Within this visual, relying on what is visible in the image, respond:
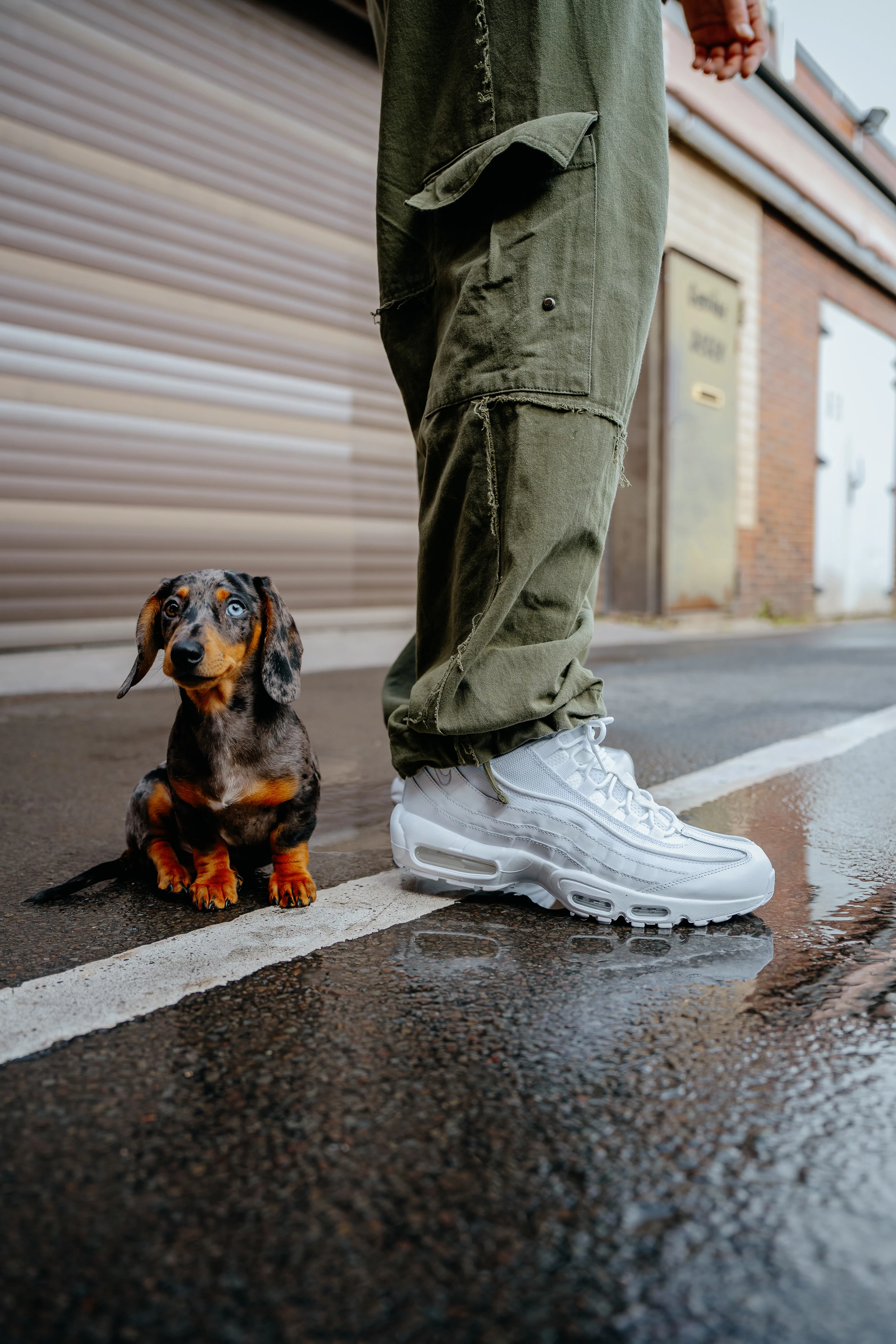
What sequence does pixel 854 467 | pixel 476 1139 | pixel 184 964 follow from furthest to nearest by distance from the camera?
pixel 854 467 → pixel 184 964 → pixel 476 1139

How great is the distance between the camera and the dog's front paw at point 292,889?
153 cm

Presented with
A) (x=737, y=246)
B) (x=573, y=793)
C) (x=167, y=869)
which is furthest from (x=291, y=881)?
(x=737, y=246)

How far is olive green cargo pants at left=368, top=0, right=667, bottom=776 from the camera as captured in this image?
4.67 ft

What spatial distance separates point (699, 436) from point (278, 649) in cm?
921

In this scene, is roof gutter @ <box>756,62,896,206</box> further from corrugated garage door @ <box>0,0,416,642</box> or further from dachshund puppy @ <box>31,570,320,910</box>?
dachshund puppy @ <box>31,570,320,910</box>

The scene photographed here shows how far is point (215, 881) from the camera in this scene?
5.09 ft

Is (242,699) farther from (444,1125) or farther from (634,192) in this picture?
(634,192)

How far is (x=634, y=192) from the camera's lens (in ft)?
4.86

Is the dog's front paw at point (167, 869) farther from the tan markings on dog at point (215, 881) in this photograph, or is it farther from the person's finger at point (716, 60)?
the person's finger at point (716, 60)

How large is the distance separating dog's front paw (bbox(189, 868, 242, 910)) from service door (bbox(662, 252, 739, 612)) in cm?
852

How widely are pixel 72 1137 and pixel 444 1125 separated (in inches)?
12.8

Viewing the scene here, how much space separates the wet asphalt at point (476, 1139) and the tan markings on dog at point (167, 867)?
0.03 meters

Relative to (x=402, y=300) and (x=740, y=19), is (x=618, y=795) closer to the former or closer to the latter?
(x=402, y=300)

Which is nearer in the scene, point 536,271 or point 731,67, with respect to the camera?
point 536,271
